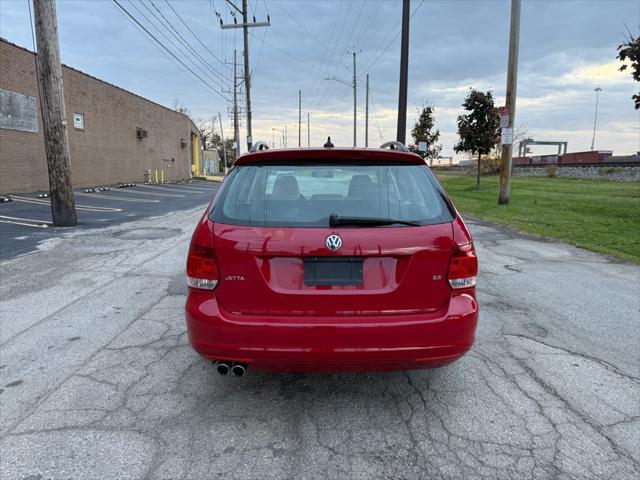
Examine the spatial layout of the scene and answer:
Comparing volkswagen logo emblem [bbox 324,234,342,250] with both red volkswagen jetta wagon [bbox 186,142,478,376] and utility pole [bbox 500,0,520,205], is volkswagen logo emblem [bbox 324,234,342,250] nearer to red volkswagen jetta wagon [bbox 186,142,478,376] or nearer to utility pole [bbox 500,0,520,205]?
red volkswagen jetta wagon [bbox 186,142,478,376]

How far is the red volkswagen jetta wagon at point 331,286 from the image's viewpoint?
254 centimetres

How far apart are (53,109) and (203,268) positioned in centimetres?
924

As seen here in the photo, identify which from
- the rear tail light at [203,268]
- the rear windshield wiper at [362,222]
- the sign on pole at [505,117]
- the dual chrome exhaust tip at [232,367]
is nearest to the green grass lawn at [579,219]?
the sign on pole at [505,117]

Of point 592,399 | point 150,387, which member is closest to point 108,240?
point 150,387

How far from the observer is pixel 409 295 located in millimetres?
2602

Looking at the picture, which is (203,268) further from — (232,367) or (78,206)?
(78,206)

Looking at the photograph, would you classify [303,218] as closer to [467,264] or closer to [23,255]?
[467,264]

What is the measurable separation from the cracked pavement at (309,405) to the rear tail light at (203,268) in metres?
0.85

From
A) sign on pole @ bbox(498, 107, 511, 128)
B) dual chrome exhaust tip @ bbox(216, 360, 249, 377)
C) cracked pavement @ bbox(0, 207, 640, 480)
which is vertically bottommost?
cracked pavement @ bbox(0, 207, 640, 480)

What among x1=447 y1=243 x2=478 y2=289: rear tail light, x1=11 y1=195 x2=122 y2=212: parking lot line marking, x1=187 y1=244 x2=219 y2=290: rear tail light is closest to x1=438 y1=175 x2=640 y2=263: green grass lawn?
x1=447 y1=243 x2=478 y2=289: rear tail light

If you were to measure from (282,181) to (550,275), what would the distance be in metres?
5.02

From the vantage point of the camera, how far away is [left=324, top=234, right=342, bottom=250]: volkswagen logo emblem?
8.27ft

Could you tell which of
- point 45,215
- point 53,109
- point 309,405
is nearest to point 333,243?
point 309,405

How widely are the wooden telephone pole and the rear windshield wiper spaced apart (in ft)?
31.1
